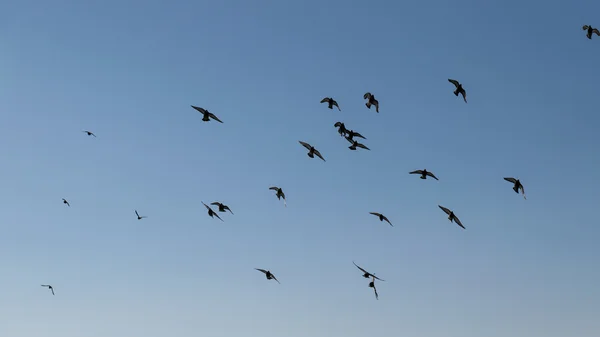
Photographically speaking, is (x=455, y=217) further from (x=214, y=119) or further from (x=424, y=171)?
(x=214, y=119)

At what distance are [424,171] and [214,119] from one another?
23.3 m

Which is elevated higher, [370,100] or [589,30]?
[589,30]

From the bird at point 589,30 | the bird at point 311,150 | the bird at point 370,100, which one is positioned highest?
the bird at point 589,30

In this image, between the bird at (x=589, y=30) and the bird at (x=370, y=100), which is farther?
the bird at (x=370, y=100)

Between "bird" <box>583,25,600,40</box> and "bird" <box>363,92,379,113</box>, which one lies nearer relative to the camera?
"bird" <box>583,25,600,40</box>

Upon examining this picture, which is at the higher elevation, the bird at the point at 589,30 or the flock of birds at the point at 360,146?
the bird at the point at 589,30

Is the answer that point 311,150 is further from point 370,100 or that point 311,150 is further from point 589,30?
point 589,30

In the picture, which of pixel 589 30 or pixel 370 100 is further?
pixel 370 100

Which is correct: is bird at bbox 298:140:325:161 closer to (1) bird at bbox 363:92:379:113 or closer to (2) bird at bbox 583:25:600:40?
(1) bird at bbox 363:92:379:113

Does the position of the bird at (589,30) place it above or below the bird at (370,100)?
above

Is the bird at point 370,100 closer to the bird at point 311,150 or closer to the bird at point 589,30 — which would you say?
the bird at point 311,150

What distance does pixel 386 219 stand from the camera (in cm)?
7506

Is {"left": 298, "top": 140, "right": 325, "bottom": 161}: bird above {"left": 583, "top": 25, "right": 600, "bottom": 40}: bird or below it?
below

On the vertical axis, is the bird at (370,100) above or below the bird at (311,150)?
above
